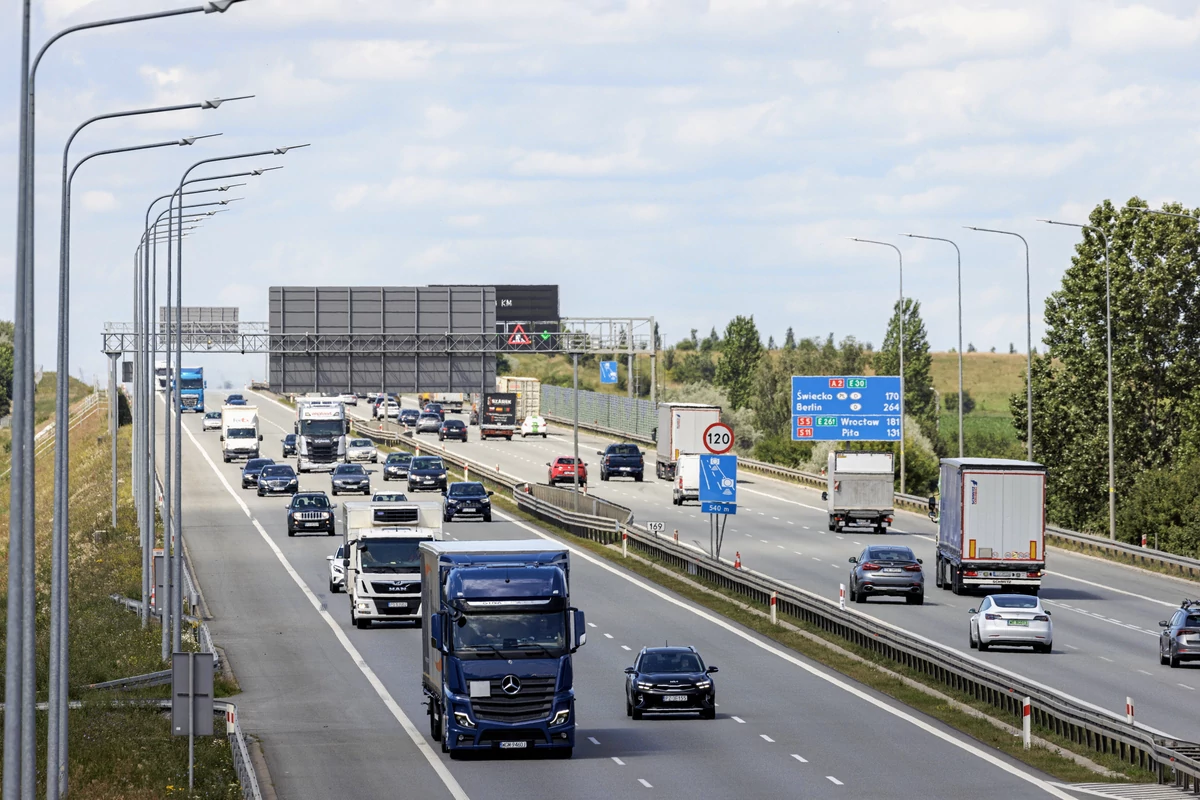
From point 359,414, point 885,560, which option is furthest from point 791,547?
point 359,414

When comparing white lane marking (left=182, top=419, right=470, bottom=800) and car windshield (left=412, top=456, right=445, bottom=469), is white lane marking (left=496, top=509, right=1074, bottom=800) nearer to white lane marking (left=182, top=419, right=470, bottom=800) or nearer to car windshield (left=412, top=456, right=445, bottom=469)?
white lane marking (left=182, top=419, right=470, bottom=800)

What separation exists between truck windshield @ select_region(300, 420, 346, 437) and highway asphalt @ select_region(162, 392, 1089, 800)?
39703mm

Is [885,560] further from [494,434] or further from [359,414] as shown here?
[359,414]

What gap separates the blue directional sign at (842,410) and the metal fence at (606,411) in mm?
29615

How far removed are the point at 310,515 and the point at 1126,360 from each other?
44.8 meters

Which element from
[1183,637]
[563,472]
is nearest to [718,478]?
[1183,637]

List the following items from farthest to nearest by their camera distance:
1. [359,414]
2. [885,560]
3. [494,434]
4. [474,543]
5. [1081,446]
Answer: [359,414] → [494,434] → [1081,446] → [885,560] → [474,543]

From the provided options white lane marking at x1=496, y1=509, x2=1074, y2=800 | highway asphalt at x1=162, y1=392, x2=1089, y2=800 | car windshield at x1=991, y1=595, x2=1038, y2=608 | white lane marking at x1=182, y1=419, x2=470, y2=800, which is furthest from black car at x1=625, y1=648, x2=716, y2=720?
car windshield at x1=991, y1=595, x2=1038, y2=608

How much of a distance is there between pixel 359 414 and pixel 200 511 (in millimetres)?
75756

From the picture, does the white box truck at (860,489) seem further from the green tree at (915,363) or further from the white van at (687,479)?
the green tree at (915,363)

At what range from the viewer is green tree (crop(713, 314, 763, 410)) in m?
184

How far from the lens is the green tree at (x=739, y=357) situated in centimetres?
18375

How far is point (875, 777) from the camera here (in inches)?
1088

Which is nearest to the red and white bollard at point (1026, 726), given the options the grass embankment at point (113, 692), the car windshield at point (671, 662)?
the car windshield at point (671, 662)
